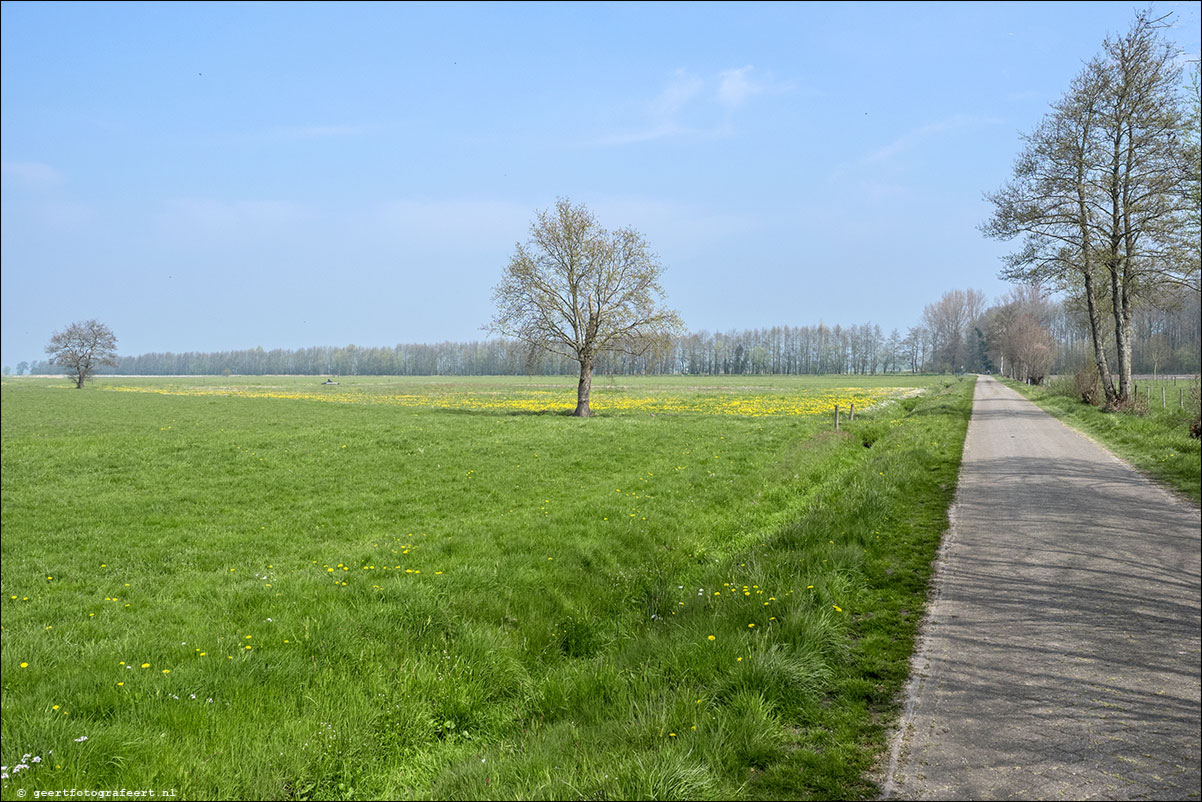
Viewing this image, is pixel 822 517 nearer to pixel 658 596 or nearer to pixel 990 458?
pixel 658 596

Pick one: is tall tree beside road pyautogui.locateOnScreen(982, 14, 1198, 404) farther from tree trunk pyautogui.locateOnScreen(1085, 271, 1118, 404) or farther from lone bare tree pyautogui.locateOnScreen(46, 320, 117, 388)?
lone bare tree pyautogui.locateOnScreen(46, 320, 117, 388)

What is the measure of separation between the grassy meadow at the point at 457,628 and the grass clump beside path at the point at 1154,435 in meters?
3.88

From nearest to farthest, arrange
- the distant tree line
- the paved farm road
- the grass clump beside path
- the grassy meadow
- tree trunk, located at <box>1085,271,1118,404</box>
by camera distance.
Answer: the paved farm road
the grassy meadow
the grass clump beside path
tree trunk, located at <box>1085,271,1118,404</box>
the distant tree line

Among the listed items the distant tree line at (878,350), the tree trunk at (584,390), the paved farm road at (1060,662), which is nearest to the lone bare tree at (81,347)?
the paved farm road at (1060,662)

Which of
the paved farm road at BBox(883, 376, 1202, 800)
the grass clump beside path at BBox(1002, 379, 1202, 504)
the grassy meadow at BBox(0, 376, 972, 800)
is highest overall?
the grass clump beside path at BBox(1002, 379, 1202, 504)

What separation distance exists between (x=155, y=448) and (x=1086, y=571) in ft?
74.4

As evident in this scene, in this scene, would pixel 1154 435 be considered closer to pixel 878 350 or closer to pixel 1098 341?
pixel 1098 341

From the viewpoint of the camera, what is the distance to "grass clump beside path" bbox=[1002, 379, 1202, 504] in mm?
12039

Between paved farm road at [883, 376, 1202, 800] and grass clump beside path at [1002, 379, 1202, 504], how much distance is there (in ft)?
11.3

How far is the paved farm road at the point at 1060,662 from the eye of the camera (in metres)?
3.55

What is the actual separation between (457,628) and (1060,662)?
581 centimetres

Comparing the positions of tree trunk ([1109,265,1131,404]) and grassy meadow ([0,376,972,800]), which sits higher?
tree trunk ([1109,265,1131,404])

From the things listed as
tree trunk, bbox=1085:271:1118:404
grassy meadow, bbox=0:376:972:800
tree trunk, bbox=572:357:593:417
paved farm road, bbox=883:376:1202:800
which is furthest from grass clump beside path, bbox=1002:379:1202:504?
tree trunk, bbox=572:357:593:417

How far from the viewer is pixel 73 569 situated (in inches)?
360
